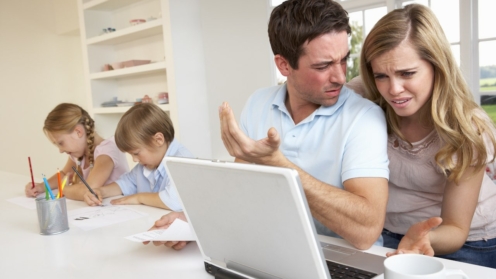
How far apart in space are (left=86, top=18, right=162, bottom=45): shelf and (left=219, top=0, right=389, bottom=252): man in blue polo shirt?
234 cm

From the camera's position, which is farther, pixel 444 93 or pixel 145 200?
pixel 145 200

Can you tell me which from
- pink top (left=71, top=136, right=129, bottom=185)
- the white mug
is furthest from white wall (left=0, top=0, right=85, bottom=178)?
the white mug

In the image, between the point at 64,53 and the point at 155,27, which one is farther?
the point at 64,53

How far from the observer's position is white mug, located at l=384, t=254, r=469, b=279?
631 millimetres

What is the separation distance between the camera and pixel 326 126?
1372mm

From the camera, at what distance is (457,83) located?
1.27 metres

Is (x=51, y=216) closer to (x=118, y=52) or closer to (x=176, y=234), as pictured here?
(x=176, y=234)

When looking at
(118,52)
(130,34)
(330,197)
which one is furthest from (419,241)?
(118,52)

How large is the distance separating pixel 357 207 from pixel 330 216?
0.07 meters

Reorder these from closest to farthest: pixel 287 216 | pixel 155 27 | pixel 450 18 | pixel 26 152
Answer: pixel 287 216, pixel 450 18, pixel 155 27, pixel 26 152

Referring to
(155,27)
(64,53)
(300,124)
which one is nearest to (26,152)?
(64,53)

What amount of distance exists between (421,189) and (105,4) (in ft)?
12.0

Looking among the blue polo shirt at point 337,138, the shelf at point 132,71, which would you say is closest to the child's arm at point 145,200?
the blue polo shirt at point 337,138

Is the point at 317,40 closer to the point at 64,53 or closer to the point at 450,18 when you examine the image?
the point at 450,18
